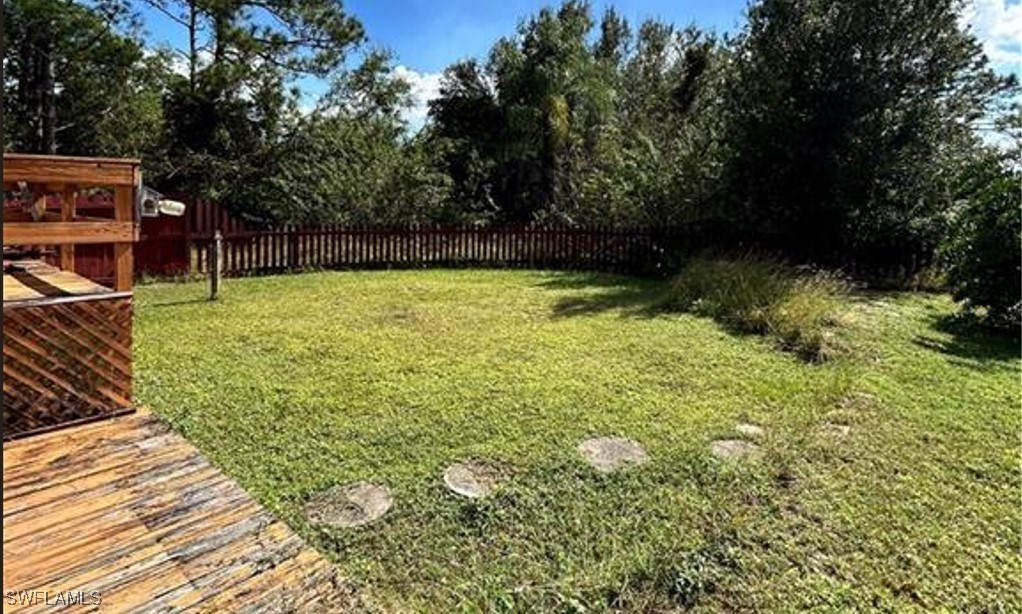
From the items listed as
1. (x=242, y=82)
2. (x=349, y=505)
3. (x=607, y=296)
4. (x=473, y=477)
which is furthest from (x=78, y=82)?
(x=473, y=477)

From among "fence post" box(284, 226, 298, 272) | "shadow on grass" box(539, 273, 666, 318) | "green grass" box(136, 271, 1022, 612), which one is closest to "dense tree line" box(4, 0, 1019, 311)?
"shadow on grass" box(539, 273, 666, 318)

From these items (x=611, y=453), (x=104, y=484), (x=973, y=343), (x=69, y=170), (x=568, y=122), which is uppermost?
(x=568, y=122)

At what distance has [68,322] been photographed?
10.4 ft

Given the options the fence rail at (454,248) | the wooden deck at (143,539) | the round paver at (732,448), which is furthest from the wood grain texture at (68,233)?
the fence rail at (454,248)

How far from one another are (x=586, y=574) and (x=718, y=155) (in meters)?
10.4

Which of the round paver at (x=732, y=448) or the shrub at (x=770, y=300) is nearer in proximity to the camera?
the round paver at (x=732, y=448)

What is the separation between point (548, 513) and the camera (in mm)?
3193

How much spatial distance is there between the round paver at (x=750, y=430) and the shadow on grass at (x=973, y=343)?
3210mm

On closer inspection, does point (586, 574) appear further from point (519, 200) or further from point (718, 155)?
point (519, 200)

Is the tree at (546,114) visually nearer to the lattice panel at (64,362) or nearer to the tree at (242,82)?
the tree at (242,82)

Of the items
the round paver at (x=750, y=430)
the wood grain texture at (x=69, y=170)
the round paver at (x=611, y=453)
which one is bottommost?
the round paver at (x=611, y=453)

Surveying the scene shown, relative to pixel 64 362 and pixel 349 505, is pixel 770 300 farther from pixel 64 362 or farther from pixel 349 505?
pixel 64 362

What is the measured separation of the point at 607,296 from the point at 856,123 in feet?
16.7

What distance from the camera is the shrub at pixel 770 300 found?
250 inches
